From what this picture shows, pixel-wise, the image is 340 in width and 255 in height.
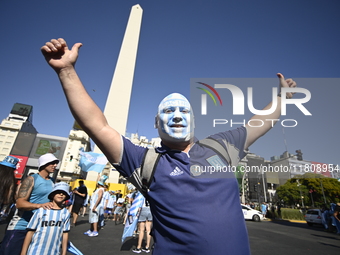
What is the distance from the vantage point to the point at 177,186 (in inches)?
44.5

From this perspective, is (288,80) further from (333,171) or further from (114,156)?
(114,156)

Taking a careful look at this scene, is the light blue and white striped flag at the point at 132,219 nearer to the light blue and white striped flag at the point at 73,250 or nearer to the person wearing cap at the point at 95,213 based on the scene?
the person wearing cap at the point at 95,213

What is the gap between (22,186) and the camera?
260 cm

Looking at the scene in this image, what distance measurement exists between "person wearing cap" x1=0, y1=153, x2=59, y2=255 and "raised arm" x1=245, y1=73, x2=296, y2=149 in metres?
2.64

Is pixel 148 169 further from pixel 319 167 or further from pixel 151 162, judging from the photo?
pixel 319 167

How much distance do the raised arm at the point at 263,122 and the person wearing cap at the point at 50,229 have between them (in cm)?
257

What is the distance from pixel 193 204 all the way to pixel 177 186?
13cm

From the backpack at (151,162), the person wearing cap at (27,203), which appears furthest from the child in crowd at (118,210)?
the backpack at (151,162)

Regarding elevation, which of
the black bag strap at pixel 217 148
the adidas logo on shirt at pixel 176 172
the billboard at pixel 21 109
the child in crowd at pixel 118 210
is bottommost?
the child in crowd at pixel 118 210

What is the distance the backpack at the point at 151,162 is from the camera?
1200 mm

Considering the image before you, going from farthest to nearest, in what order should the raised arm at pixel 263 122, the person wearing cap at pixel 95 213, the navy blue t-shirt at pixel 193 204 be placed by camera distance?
the person wearing cap at pixel 95 213
the raised arm at pixel 263 122
the navy blue t-shirt at pixel 193 204

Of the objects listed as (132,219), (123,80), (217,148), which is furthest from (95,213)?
(123,80)

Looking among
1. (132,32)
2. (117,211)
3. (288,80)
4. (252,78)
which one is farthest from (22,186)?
(132,32)

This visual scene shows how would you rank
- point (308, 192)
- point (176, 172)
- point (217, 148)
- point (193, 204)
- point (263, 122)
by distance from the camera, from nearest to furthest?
1. point (193, 204)
2. point (176, 172)
3. point (217, 148)
4. point (263, 122)
5. point (308, 192)
